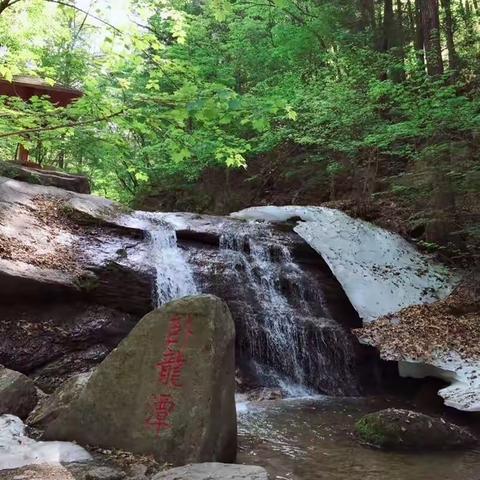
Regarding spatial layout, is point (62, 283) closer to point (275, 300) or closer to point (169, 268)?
point (169, 268)

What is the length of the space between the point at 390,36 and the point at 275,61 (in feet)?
13.5

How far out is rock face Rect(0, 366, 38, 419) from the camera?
5.77m

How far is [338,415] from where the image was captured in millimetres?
7961

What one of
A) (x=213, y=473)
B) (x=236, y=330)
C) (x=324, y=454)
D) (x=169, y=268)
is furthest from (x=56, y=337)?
(x=213, y=473)

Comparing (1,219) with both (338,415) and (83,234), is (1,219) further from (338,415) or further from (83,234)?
(338,415)

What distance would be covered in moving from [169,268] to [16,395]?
16.4 ft

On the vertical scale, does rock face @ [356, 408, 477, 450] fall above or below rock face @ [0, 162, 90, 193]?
below

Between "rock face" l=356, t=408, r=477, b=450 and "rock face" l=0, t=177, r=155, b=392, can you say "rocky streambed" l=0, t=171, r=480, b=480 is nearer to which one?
"rock face" l=0, t=177, r=155, b=392

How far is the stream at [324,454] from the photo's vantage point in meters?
5.56

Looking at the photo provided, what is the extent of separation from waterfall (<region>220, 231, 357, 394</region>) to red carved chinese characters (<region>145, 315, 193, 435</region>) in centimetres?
461

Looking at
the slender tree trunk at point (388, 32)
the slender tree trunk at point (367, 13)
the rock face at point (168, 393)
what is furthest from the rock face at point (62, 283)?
the slender tree trunk at point (367, 13)

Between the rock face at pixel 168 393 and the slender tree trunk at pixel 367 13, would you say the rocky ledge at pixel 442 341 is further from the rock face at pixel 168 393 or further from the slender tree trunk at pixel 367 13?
the slender tree trunk at pixel 367 13

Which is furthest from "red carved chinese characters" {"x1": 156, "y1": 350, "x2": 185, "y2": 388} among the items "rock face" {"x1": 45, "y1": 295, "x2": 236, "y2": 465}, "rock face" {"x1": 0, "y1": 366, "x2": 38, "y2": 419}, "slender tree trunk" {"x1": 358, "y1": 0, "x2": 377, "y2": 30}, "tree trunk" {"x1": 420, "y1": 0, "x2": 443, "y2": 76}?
"slender tree trunk" {"x1": 358, "y1": 0, "x2": 377, "y2": 30}

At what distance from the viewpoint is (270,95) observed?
5305 mm
